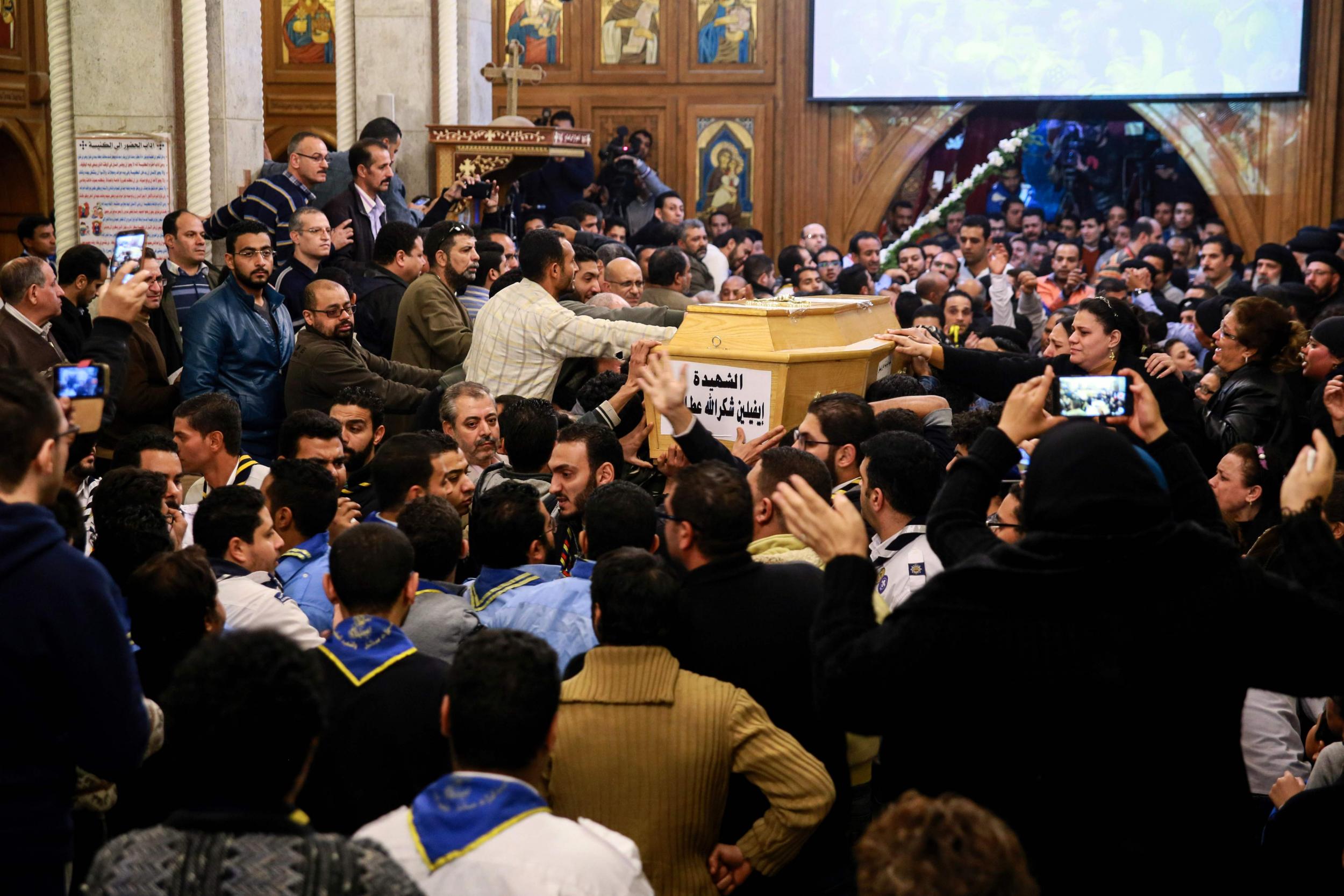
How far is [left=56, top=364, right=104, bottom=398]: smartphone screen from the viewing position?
2.94 metres

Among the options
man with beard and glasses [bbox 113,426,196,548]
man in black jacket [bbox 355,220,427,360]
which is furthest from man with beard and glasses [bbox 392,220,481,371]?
man with beard and glasses [bbox 113,426,196,548]

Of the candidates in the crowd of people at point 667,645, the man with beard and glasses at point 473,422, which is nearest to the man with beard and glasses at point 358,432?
the crowd of people at point 667,645

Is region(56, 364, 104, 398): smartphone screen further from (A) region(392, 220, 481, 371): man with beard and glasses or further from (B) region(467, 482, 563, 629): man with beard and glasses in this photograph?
(A) region(392, 220, 481, 371): man with beard and glasses

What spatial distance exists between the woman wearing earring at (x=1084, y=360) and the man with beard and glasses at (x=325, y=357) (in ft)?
6.63

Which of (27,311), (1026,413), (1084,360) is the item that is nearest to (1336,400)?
(1084,360)

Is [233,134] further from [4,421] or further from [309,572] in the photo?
[4,421]

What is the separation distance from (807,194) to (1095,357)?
10.4 metres

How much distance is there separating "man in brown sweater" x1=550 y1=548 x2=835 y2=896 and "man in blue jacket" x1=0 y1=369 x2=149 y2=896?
778 mm

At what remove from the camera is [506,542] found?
11.5 feet

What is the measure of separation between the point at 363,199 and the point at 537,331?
7.61 feet

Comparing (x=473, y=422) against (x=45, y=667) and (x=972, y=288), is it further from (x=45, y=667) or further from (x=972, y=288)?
(x=972, y=288)

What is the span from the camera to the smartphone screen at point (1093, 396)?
124 inches

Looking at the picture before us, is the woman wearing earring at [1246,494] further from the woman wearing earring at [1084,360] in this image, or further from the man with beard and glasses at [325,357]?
the man with beard and glasses at [325,357]

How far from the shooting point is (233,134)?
25.0 ft
